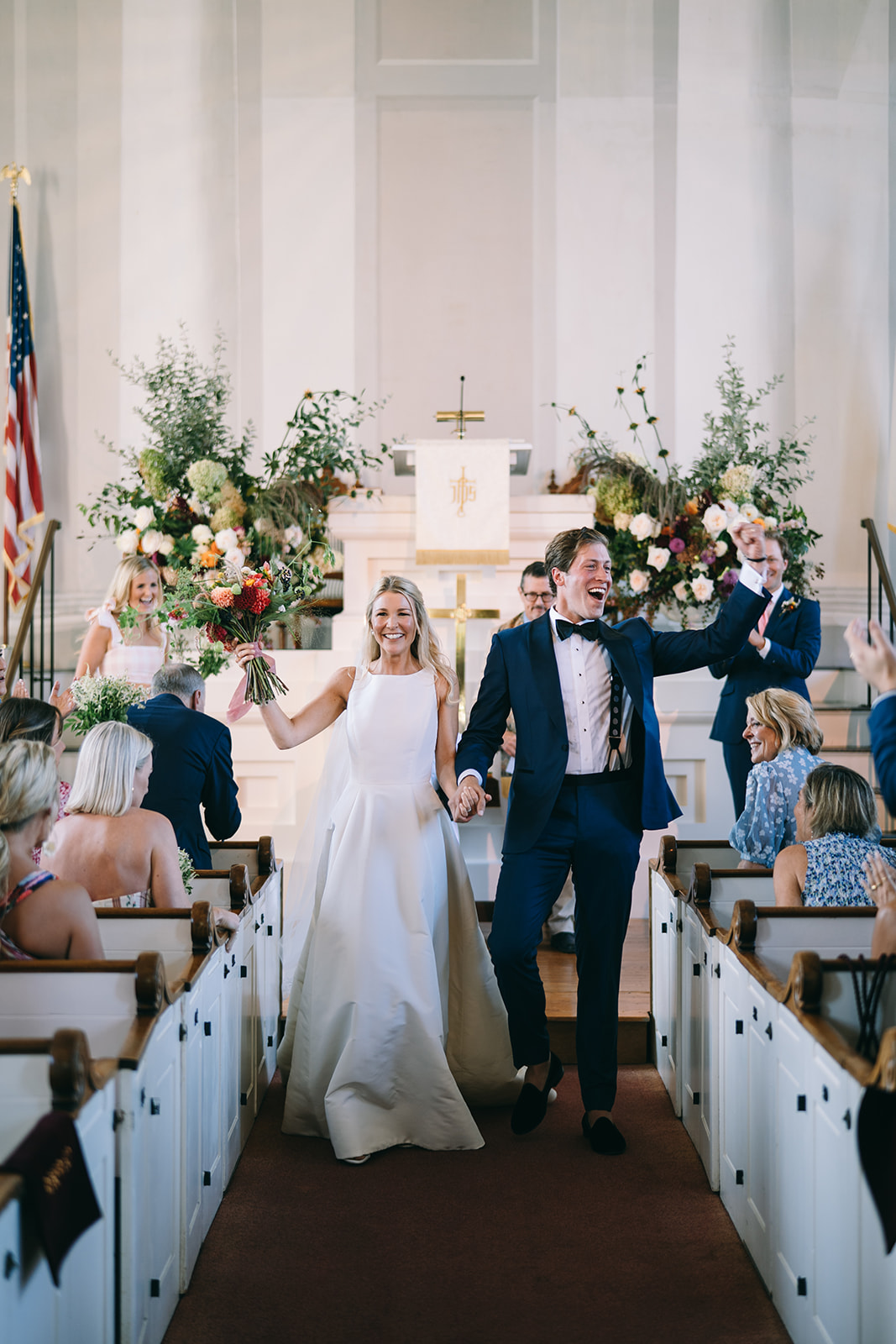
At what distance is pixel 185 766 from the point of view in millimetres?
4070

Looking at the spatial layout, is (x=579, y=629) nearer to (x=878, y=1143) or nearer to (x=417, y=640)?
(x=417, y=640)

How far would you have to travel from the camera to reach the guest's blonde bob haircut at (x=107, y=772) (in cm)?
326

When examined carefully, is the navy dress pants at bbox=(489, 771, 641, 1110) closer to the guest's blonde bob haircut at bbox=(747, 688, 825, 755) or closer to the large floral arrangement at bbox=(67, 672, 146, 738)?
the guest's blonde bob haircut at bbox=(747, 688, 825, 755)

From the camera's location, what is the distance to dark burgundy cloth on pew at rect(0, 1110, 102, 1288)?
1.77 meters

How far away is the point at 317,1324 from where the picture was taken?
2.67 meters

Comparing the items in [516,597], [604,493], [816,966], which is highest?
[604,493]

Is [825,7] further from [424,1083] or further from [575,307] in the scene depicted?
[424,1083]

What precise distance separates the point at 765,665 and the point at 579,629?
212 cm

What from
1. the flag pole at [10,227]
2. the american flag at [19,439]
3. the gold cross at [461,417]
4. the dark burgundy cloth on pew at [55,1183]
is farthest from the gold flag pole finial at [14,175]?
the dark burgundy cloth on pew at [55,1183]

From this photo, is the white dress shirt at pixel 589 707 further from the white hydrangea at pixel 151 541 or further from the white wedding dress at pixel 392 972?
the white hydrangea at pixel 151 541

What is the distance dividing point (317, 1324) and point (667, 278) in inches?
290

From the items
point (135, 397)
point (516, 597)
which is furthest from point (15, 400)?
point (516, 597)

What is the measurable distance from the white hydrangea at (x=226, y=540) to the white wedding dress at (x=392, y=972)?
2.45 m

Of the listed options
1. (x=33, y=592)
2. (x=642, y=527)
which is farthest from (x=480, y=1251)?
(x=33, y=592)
